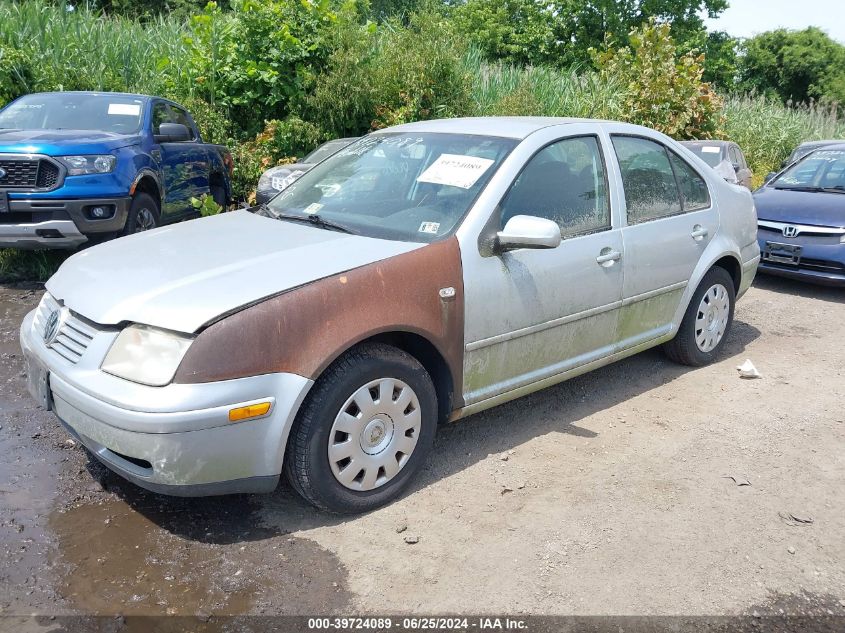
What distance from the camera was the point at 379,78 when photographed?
11.9 metres

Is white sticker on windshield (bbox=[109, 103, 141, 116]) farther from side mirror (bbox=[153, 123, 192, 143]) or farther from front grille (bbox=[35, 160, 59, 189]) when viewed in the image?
front grille (bbox=[35, 160, 59, 189])

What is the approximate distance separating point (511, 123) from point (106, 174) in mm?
4086

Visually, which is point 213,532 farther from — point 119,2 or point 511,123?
point 119,2

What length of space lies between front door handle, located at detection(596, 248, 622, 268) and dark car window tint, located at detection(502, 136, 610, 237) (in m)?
0.14

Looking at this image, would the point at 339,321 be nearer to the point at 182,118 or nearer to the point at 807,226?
the point at 807,226

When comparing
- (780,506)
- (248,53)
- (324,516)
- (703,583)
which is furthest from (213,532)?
(248,53)

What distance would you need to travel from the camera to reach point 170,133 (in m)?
7.79

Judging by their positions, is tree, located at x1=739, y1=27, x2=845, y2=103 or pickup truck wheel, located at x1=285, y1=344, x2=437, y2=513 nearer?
pickup truck wheel, located at x1=285, y1=344, x2=437, y2=513

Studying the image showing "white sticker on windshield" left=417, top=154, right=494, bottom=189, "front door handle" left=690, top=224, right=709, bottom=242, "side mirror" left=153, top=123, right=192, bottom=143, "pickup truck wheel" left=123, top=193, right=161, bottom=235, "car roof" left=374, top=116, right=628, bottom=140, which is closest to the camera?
"white sticker on windshield" left=417, top=154, right=494, bottom=189

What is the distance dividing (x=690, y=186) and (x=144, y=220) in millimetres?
4997

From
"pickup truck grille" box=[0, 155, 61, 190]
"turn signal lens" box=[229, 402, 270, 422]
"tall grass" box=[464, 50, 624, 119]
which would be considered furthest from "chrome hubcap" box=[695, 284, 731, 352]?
"tall grass" box=[464, 50, 624, 119]

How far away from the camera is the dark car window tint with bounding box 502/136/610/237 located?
398cm

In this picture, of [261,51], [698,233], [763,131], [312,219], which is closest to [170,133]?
[261,51]

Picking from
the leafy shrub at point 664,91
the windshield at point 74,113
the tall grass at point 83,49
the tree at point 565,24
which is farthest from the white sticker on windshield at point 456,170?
the tree at point 565,24
